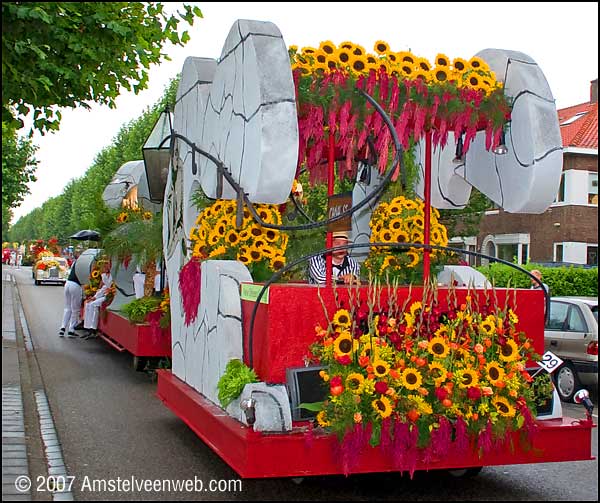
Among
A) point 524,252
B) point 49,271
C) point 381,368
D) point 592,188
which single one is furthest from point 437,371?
point 49,271

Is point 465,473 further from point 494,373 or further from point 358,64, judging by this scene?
point 358,64

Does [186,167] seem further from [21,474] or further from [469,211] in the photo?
[469,211]

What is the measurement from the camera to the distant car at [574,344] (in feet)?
38.0

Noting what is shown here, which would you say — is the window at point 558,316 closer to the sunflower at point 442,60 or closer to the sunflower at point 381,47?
the sunflower at point 442,60

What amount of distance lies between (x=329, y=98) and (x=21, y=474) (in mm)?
3574

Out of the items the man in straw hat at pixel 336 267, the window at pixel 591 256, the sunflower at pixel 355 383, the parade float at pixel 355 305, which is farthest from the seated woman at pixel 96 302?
the window at pixel 591 256

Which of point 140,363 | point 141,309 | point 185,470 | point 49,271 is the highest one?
point 141,309

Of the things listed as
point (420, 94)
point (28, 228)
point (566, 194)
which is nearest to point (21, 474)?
point (420, 94)

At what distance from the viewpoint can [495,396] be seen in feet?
17.6

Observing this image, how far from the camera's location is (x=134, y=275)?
13.5m

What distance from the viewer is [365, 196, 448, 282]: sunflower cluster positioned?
24.8 feet

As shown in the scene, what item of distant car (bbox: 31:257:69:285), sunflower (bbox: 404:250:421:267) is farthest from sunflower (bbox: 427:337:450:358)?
distant car (bbox: 31:257:69:285)

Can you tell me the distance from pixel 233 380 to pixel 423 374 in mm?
1356

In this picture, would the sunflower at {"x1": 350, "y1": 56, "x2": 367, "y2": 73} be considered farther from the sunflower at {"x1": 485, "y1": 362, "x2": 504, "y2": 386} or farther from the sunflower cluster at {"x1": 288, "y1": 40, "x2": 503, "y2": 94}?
the sunflower at {"x1": 485, "y1": 362, "x2": 504, "y2": 386}
